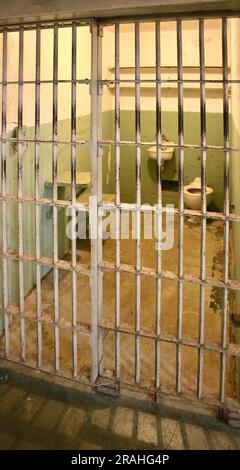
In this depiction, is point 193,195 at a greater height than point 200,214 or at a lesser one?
greater

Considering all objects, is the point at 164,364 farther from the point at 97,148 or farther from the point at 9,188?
the point at 9,188

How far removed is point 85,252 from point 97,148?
2.50 meters

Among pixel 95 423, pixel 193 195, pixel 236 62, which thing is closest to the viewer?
pixel 95 423

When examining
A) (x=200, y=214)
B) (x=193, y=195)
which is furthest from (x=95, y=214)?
(x=193, y=195)

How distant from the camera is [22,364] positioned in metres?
2.31

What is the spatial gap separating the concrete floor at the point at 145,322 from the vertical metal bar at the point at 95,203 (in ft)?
0.38

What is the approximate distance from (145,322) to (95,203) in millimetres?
1328

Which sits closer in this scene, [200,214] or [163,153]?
[200,214]

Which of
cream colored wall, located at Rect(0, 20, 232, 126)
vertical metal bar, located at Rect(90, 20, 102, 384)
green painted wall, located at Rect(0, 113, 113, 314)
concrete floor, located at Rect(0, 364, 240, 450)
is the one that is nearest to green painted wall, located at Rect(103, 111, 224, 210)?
cream colored wall, located at Rect(0, 20, 232, 126)

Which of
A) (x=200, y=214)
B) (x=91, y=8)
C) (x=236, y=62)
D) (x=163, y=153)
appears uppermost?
(x=236, y=62)

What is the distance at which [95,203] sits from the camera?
1994 mm

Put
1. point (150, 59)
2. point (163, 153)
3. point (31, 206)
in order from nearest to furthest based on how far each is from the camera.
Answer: point (31, 206) < point (163, 153) < point (150, 59)

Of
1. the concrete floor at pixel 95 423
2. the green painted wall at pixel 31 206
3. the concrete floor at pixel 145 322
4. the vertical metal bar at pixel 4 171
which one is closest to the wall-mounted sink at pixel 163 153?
the green painted wall at pixel 31 206

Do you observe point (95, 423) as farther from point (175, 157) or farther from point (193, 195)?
point (175, 157)
